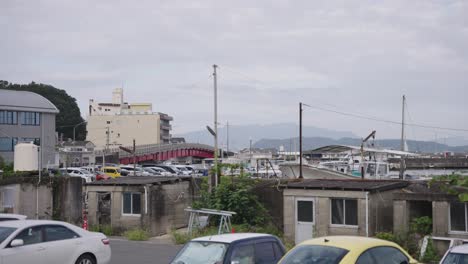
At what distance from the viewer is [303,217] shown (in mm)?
23922

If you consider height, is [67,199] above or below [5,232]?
below

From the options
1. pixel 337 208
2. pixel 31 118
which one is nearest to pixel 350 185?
pixel 337 208

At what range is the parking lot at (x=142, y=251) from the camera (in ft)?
63.3

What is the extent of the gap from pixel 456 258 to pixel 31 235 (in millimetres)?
8458

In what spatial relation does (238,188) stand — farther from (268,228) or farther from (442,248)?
(442,248)

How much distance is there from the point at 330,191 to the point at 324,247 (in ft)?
44.5

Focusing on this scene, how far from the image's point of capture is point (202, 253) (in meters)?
11.4

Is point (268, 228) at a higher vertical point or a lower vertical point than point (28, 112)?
lower

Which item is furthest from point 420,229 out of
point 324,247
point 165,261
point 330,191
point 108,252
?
point 324,247

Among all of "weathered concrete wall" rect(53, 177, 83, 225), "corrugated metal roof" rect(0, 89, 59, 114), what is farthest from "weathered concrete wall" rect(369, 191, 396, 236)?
"corrugated metal roof" rect(0, 89, 59, 114)

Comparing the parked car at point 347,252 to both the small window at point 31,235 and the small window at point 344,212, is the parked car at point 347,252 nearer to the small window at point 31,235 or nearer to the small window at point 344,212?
the small window at point 31,235

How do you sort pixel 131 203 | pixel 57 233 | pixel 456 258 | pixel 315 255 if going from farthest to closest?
pixel 131 203, pixel 57 233, pixel 456 258, pixel 315 255

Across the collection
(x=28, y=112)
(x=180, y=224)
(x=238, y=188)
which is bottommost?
(x=180, y=224)

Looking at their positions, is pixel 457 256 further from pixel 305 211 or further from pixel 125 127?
pixel 125 127
